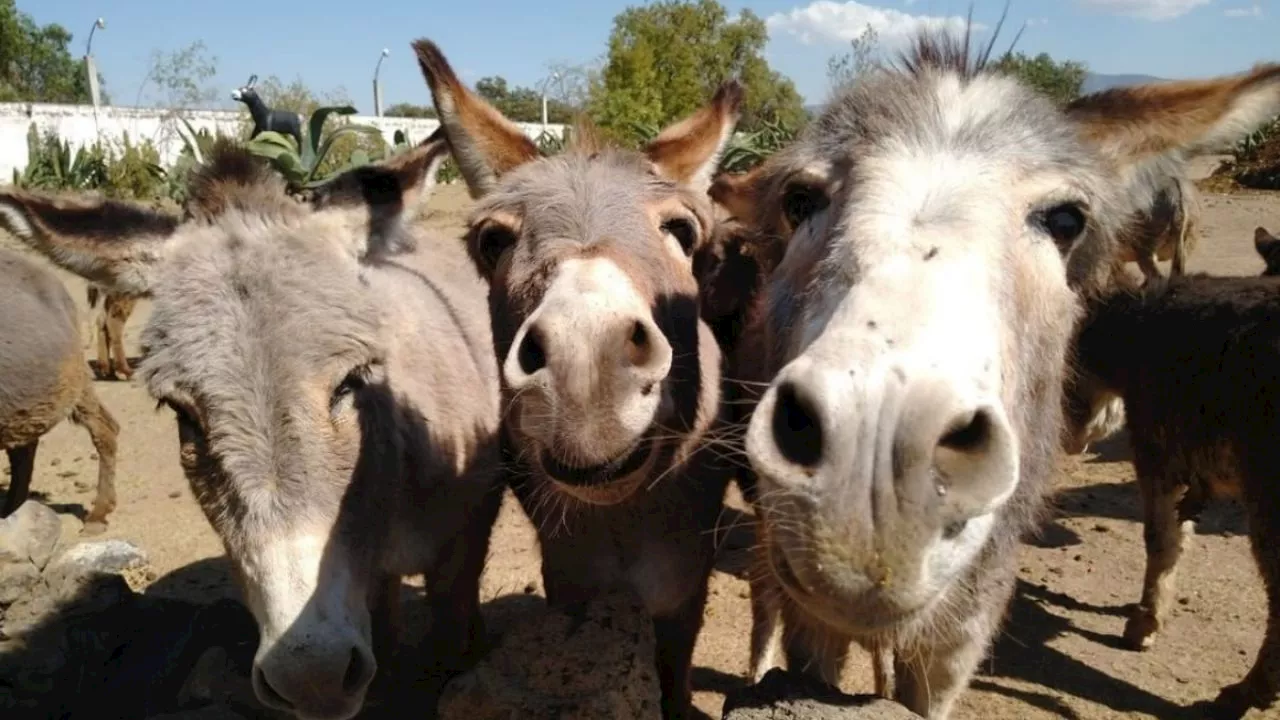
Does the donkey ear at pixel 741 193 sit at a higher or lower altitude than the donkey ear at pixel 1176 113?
lower

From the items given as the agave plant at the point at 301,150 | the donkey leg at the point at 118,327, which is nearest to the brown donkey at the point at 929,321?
the agave plant at the point at 301,150

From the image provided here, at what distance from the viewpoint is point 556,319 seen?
2.31 metres

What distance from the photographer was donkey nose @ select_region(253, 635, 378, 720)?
8.49 feet

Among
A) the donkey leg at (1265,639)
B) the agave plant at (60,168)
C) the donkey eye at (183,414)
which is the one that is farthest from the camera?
the agave plant at (60,168)

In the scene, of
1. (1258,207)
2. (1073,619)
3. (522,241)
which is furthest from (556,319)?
(1258,207)

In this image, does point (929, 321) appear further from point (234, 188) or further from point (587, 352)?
point (234, 188)

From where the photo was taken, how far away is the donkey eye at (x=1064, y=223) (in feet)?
7.16

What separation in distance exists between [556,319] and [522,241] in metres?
0.71

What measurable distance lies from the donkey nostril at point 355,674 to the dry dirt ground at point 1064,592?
7.84 feet

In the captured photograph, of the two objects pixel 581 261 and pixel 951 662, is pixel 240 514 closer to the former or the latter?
pixel 581 261

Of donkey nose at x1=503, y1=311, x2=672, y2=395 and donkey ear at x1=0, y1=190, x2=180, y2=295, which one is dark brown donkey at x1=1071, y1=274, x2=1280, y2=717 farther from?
donkey ear at x1=0, y1=190, x2=180, y2=295

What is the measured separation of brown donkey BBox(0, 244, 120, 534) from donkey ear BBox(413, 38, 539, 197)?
5969 millimetres

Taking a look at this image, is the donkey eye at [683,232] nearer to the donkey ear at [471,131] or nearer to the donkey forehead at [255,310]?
the donkey ear at [471,131]

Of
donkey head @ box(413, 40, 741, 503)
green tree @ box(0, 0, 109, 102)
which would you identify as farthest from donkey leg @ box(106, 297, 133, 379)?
green tree @ box(0, 0, 109, 102)
